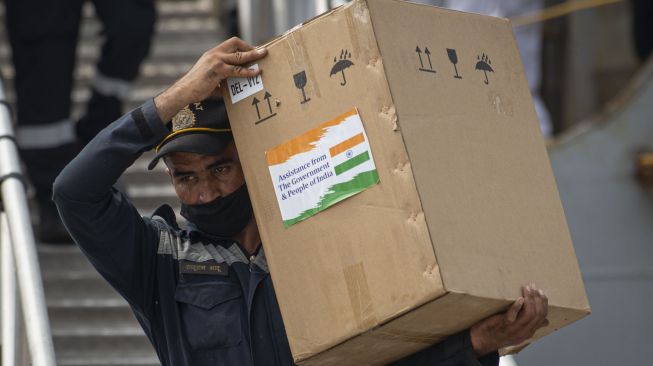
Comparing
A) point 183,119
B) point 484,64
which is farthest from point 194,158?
point 484,64

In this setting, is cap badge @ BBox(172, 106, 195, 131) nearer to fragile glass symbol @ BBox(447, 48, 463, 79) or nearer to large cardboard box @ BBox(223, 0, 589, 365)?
large cardboard box @ BBox(223, 0, 589, 365)

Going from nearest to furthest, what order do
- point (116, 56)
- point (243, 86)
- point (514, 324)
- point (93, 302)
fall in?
point (514, 324) → point (243, 86) → point (93, 302) → point (116, 56)

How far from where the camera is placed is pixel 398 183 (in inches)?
117

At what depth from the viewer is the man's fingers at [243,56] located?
10.5 feet

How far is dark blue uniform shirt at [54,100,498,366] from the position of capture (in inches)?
127

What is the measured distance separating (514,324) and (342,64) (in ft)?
2.35

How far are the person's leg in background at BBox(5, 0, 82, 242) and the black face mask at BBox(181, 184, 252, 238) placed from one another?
7.66ft

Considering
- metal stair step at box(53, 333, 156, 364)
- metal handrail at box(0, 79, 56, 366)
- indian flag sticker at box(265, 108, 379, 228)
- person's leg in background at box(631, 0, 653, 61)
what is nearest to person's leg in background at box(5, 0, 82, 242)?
metal stair step at box(53, 333, 156, 364)

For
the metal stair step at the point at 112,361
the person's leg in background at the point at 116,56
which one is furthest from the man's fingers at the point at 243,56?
the person's leg in background at the point at 116,56

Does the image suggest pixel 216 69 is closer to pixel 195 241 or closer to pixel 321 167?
pixel 321 167

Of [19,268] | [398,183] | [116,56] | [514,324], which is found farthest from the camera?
[116,56]

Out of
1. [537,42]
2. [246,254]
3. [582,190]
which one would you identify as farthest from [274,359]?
[537,42]

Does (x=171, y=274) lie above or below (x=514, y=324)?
above

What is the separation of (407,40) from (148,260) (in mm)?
872
